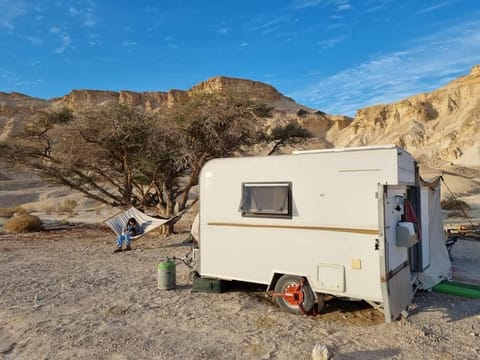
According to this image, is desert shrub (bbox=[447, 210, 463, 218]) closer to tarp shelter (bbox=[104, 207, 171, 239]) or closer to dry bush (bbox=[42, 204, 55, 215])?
tarp shelter (bbox=[104, 207, 171, 239])

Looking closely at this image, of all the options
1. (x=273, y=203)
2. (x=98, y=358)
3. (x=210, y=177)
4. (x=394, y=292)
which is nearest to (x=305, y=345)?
(x=394, y=292)

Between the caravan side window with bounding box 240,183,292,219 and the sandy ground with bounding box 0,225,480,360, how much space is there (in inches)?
61.4

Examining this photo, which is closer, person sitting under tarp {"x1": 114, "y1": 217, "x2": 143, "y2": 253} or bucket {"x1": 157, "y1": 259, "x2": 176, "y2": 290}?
bucket {"x1": 157, "y1": 259, "x2": 176, "y2": 290}

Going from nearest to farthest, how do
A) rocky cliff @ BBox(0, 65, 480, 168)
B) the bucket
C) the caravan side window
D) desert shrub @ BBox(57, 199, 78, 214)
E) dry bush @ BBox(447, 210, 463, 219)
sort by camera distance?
the caravan side window
the bucket
dry bush @ BBox(447, 210, 463, 219)
desert shrub @ BBox(57, 199, 78, 214)
rocky cliff @ BBox(0, 65, 480, 168)

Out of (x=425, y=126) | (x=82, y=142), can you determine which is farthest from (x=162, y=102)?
(x=82, y=142)

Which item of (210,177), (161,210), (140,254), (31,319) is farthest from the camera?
(161,210)

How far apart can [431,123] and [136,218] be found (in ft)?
192

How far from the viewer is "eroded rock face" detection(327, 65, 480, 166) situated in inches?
2036

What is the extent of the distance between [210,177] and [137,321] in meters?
2.62

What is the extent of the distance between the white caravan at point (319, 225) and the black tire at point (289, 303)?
0.6 inches

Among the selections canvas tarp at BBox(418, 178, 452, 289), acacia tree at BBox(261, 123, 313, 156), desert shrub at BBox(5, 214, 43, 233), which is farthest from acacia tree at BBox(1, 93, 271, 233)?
canvas tarp at BBox(418, 178, 452, 289)

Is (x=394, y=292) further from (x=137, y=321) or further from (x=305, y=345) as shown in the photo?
(x=137, y=321)

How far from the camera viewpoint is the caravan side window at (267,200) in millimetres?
5934

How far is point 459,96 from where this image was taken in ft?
196
